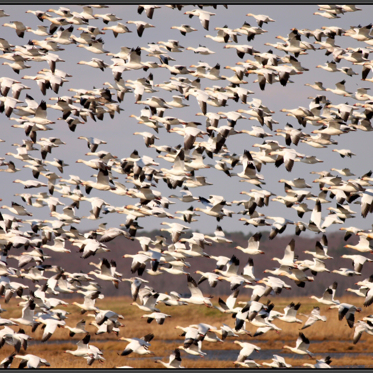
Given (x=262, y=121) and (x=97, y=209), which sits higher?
(x=262, y=121)

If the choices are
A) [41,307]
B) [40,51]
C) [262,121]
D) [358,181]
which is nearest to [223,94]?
[262,121]

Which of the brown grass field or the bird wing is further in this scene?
the brown grass field

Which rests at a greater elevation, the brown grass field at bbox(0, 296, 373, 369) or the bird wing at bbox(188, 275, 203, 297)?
the bird wing at bbox(188, 275, 203, 297)

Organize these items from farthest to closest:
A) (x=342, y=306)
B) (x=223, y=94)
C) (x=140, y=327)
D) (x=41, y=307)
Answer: (x=140, y=327)
(x=223, y=94)
(x=41, y=307)
(x=342, y=306)

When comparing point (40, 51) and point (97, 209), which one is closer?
point (97, 209)

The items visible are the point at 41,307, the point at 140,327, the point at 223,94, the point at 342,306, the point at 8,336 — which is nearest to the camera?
the point at 8,336

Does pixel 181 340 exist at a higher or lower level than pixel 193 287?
lower

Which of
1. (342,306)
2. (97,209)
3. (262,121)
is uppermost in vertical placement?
(262,121)

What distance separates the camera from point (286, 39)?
84.2 ft

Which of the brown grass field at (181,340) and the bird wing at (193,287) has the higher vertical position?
the bird wing at (193,287)

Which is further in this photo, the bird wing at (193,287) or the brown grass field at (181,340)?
the brown grass field at (181,340)

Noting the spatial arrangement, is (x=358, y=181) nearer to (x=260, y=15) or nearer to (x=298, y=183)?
(x=298, y=183)

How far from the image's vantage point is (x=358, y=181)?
22656 mm

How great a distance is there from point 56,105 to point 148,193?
214 inches
